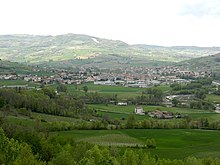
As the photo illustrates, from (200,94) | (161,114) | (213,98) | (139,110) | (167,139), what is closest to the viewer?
(167,139)

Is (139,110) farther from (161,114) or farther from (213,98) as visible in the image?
(213,98)

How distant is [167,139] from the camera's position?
190 feet

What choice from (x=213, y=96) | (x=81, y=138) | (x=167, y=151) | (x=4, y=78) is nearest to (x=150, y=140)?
(x=167, y=151)

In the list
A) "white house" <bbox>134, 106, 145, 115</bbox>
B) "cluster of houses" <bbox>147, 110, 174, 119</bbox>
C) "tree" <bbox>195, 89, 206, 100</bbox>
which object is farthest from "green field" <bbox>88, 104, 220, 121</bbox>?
"tree" <bbox>195, 89, 206, 100</bbox>

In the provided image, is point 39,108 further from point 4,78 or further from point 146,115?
point 4,78

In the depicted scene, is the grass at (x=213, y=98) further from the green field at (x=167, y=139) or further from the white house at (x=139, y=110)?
the green field at (x=167, y=139)

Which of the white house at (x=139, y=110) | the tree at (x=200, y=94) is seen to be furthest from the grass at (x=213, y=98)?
the white house at (x=139, y=110)

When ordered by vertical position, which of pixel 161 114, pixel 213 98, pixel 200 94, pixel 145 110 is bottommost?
pixel 213 98

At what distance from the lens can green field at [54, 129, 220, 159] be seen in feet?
162

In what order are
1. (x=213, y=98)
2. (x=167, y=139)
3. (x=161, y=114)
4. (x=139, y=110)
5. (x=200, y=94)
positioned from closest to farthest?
(x=167, y=139), (x=161, y=114), (x=139, y=110), (x=213, y=98), (x=200, y=94)

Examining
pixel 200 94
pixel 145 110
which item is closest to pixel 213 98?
pixel 200 94

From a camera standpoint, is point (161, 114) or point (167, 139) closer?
point (167, 139)

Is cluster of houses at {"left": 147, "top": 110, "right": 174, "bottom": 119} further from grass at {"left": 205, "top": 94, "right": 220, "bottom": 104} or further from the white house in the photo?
grass at {"left": 205, "top": 94, "right": 220, "bottom": 104}

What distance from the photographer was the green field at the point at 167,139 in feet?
162
